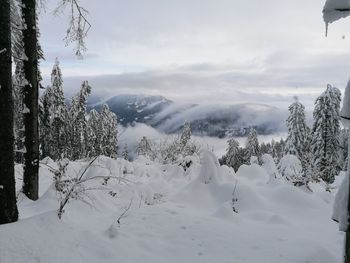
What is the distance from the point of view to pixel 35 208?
6922mm

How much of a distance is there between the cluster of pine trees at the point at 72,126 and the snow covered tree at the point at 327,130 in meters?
21.8

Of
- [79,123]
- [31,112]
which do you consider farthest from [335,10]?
[79,123]

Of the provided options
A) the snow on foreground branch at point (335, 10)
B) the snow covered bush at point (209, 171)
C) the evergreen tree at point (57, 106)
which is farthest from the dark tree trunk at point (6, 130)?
the evergreen tree at point (57, 106)

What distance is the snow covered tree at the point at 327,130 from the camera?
114ft

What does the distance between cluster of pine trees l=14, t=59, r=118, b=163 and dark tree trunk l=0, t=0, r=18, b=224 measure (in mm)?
34978

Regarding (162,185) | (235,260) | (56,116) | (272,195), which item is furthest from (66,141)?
(235,260)

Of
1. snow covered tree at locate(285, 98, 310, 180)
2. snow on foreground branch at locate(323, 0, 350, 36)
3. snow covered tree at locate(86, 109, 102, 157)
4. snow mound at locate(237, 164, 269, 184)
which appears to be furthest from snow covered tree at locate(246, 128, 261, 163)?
snow on foreground branch at locate(323, 0, 350, 36)

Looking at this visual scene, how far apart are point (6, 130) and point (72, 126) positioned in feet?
150

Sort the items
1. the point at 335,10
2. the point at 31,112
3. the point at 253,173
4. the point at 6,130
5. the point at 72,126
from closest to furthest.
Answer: the point at 335,10
the point at 6,130
the point at 31,112
the point at 253,173
the point at 72,126

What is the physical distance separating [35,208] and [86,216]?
0.99m

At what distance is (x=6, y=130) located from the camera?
16.3 feet

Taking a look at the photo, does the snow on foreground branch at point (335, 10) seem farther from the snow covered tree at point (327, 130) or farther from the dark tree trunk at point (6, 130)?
the snow covered tree at point (327, 130)

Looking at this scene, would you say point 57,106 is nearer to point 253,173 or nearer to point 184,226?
point 253,173

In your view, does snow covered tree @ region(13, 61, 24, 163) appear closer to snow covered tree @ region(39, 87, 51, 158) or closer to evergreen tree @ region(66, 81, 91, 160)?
snow covered tree @ region(39, 87, 51, 158)
